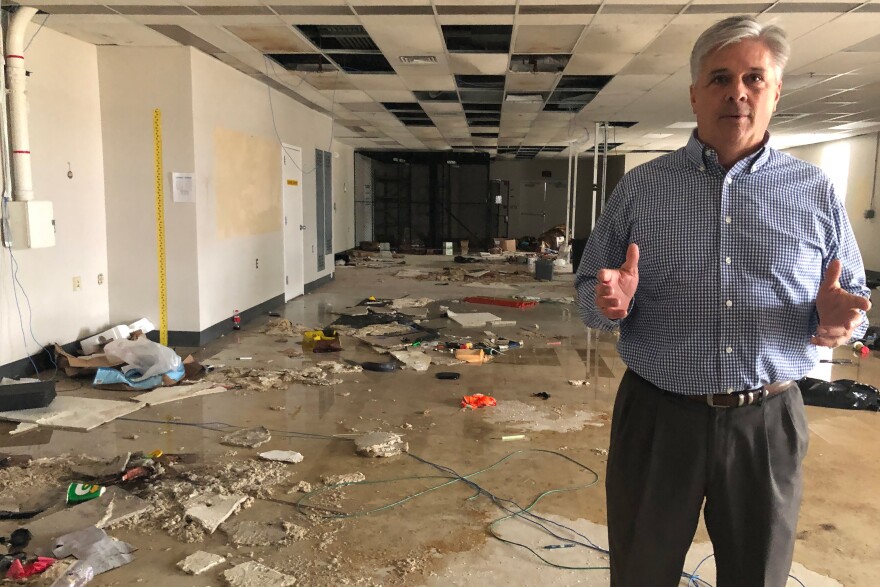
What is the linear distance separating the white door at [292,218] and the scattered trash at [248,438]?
5.01 metres

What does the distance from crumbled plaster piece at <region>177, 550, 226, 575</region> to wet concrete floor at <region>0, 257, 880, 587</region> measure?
0.03m

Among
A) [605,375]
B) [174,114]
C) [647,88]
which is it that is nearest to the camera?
[605,375]

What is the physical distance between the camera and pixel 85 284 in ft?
19.4

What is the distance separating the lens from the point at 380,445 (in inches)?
148

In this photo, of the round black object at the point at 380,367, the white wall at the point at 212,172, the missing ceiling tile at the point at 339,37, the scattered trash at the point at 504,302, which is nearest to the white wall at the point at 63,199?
the white wall at the point at 212,172

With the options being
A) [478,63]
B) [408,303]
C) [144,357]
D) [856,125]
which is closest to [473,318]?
[408,303]

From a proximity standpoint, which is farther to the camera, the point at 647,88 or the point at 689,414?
the point at 647,88

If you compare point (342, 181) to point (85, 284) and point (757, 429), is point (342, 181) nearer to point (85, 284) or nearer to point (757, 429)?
point (85, 284)

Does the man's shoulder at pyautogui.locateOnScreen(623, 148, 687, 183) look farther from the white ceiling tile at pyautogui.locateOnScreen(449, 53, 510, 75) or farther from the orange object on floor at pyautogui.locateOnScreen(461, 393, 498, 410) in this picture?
the white ceiling tile at pyautogui.locateOnScreen(449, 53, 510, 75)

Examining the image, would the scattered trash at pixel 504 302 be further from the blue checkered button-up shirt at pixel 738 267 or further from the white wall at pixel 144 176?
the blue checkered button-up shirt at pixel 738 267

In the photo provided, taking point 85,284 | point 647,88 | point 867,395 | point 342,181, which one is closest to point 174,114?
point 85,284

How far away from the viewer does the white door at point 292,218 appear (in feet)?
28.5

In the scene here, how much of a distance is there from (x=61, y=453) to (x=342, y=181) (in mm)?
12792

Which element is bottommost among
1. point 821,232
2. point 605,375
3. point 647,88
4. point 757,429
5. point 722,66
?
point 605,375
